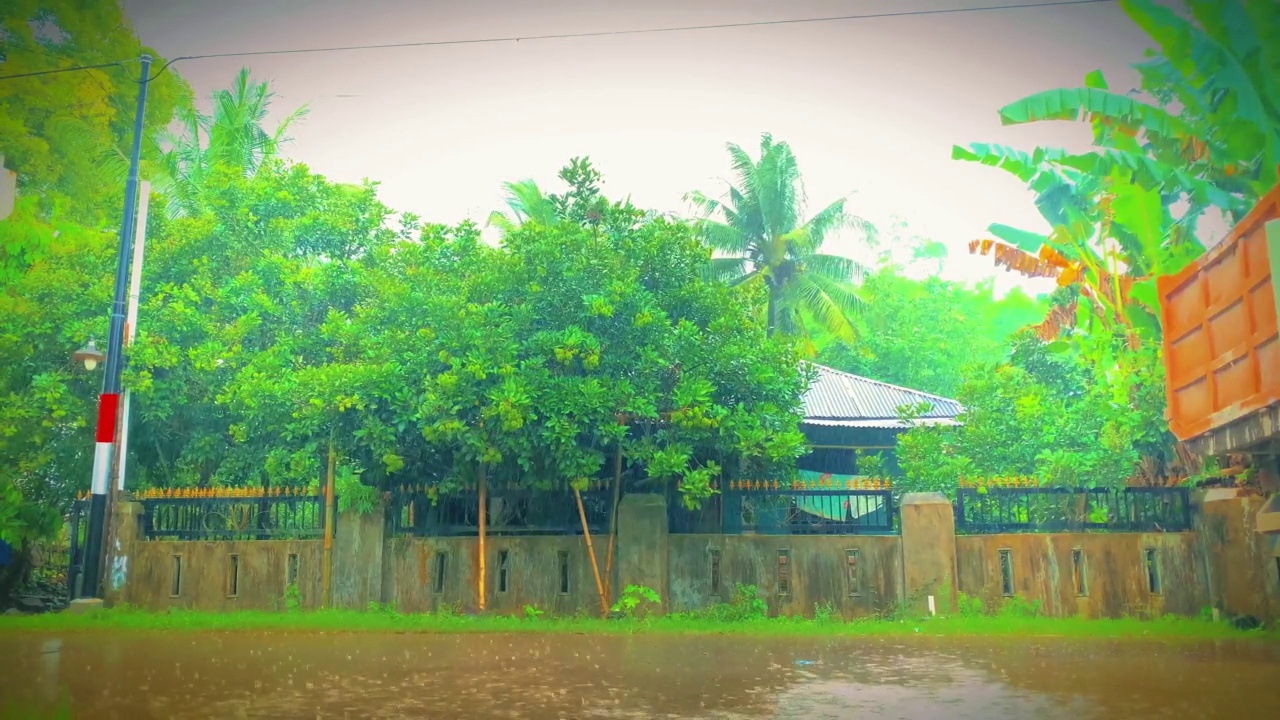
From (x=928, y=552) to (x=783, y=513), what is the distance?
215cm

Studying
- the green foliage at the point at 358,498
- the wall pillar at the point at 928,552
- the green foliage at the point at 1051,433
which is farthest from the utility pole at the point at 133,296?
the green foliage at the point at 1051,433

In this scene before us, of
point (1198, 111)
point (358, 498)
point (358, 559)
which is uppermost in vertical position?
point (1198, 111)

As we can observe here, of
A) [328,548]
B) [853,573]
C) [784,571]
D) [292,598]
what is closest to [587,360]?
[784,571]

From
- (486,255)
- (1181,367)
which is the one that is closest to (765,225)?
(486,255)

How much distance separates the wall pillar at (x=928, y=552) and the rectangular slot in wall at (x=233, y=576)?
10.2 meters

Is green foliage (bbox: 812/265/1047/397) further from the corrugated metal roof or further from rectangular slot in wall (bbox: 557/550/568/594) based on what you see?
rectangular slot in wall (bbox: 557/550/568/594)

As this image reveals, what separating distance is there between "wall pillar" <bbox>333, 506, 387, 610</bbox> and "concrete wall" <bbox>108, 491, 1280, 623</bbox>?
21mm

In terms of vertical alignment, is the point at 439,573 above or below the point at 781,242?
below

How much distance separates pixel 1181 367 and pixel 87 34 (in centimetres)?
2713

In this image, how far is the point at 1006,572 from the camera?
14055 millimetres

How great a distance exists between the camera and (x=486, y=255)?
Answer: 50.9 ft

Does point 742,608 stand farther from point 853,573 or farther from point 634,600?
point 853,573

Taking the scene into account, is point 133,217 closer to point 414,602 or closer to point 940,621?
point 414,602

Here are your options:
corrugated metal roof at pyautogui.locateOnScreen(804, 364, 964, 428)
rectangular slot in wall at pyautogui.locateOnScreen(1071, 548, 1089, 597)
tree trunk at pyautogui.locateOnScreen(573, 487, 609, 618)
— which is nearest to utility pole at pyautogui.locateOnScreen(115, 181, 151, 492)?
tree trunk at pyautogui.locateOnScreen(573, 487, 609, 618)
